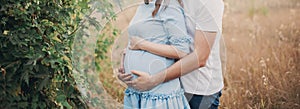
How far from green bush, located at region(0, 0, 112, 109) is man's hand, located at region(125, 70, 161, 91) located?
0.62m

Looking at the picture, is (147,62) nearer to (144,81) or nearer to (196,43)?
(144,81)

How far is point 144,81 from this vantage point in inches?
83.1

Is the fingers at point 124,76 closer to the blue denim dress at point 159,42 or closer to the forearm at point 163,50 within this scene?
the blue denim dress at point 159,42

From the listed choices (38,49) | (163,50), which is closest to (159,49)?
(163,50)

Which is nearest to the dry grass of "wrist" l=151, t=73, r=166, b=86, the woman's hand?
the woman's hand

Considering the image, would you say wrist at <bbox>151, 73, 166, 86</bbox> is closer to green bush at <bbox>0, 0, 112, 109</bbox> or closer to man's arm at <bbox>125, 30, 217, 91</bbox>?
man's arm at <bbox>125, 30, 217, 91</bbox>

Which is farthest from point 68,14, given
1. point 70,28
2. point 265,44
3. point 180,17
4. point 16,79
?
point 265,44

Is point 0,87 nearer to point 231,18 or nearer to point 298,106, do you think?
point 298,106

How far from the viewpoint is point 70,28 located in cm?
280

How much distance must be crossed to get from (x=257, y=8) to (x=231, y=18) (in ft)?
1.09

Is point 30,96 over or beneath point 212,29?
beneath

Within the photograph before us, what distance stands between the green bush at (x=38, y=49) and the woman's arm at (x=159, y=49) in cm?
62

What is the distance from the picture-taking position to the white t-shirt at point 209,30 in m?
2.12

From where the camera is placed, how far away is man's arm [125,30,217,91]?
2.10 metres
